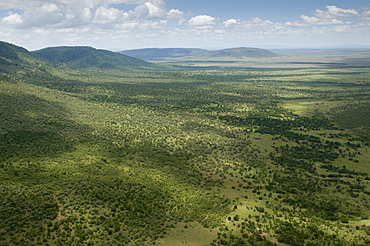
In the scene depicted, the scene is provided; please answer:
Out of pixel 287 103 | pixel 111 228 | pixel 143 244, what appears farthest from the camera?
pixel 287 103

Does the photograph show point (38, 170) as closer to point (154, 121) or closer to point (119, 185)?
point (119, 185)

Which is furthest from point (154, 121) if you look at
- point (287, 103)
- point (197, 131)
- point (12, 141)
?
point (287, 103)

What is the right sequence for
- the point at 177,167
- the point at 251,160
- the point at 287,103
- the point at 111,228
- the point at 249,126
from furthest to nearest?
the point at 287,103, the point at 249,126, the point at 251,160, the point at 177,167, the point at 111,228

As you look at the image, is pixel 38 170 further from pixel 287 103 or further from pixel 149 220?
pixel 287 103

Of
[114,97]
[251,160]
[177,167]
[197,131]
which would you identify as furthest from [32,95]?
[251,160]

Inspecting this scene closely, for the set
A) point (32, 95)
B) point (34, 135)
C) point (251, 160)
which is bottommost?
point (251, 160)

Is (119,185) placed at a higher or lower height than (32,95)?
lower

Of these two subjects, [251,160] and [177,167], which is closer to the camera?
[177,167]
